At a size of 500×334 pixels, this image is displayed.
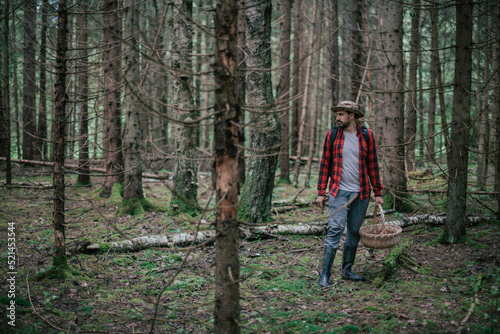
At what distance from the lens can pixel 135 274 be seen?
532cm

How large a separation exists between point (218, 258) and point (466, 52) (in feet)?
17.5

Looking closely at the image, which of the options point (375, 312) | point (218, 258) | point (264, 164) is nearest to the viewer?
Answer: point (218, 258)

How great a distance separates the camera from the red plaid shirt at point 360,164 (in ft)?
16.1

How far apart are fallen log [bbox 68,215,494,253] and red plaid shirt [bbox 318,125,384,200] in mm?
1652

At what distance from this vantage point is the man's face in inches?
195

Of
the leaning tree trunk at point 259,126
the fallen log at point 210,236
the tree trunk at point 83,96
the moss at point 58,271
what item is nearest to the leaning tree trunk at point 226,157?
the tree trunk at point 83,96

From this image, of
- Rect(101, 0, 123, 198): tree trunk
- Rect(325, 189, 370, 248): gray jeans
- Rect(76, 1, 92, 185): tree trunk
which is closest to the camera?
Rect(76, 1, 92, 185): tree trunk

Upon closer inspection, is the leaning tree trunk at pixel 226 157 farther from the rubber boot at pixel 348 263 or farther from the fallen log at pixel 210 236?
the fallen log at pixel 210 236

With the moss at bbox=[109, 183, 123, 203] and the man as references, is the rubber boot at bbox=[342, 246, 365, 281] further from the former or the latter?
the moss at bbox=[109, 183, 123, 203]

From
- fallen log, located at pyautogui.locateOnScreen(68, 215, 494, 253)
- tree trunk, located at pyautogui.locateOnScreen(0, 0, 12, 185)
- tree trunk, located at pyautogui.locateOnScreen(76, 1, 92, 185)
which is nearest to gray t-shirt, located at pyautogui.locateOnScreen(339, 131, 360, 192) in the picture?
fallen log, located at pyautogui.locateOnScreen(68, 215, 494, 253)

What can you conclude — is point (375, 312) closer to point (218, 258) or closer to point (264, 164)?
point (218, 258)

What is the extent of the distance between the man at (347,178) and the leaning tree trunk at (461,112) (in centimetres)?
165

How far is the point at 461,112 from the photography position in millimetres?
5691

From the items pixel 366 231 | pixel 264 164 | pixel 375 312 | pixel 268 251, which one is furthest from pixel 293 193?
pixel 375 312
